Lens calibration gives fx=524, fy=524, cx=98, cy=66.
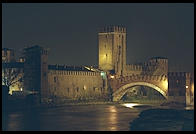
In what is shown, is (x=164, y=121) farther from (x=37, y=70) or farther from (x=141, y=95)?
(x=141, y=95)

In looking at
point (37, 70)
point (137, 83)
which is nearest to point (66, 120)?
point (37, 70)

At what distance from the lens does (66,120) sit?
136 ft

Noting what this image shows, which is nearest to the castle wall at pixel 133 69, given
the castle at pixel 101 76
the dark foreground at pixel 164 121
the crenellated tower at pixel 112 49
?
the castle at pixel 101 76

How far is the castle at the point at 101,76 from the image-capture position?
5869cm

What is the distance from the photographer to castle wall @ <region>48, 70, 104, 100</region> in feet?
199

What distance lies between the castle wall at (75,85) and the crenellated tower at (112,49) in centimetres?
696

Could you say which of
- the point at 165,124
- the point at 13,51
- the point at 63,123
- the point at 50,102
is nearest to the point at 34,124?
the point at 63,123

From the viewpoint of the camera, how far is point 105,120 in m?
42.0

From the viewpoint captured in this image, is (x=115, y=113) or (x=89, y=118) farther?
(x=115, y=113)

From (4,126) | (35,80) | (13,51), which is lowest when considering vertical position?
(4,126)

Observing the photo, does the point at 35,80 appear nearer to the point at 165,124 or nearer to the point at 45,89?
the point at 45,89

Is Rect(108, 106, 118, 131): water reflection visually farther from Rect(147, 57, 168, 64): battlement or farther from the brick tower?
Rect(147, 57, 168, 64): battlement

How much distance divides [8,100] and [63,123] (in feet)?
38.5

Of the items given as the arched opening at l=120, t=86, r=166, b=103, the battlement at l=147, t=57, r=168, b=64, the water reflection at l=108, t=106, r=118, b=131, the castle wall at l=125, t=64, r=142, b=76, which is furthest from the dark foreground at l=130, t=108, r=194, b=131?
the battlement at l=147, t=57, r=168, b=64
